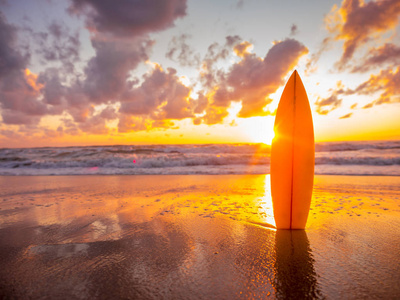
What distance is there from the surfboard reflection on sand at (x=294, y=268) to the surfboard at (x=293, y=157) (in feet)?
0.74

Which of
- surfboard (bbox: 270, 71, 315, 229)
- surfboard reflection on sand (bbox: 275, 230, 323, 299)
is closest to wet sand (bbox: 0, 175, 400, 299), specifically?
surfboard reflection on sand (bbox: 275, 230, 323, 299)

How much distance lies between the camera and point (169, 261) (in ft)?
5.43

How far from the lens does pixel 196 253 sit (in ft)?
5.91

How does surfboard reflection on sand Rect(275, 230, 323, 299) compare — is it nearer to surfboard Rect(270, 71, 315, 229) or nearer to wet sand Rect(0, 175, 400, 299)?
wet sand Rect(0, 175, 400, 299)

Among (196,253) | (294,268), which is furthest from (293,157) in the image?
(196,253)

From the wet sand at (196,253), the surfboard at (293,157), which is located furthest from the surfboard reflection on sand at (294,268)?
the surfboard at (293,157)

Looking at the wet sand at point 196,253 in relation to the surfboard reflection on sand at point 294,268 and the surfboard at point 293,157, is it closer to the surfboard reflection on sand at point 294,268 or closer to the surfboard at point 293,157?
the surfboard reflection on sand at point 294,268

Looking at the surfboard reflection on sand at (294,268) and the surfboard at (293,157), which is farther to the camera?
the surfboard at (293,157)

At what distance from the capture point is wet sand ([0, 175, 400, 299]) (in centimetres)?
132

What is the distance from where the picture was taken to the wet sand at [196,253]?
132 cm

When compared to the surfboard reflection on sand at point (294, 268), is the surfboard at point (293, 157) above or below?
above

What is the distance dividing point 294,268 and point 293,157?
42.0 inches

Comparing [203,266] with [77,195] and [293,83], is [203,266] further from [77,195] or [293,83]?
[77,195]

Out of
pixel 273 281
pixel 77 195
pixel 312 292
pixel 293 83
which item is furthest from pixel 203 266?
pixel 77 195
